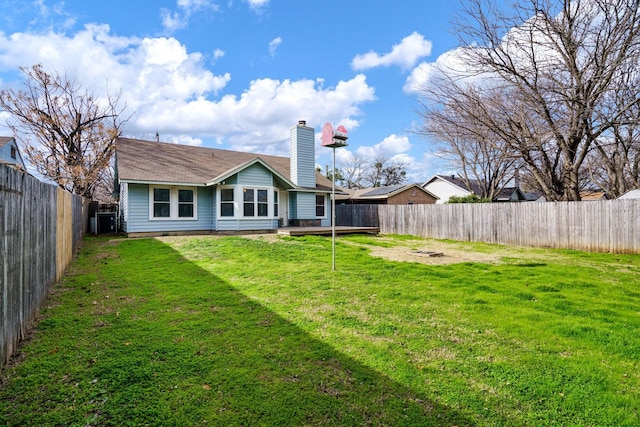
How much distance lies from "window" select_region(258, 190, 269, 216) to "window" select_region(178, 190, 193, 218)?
302cm

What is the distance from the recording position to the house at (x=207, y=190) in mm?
13766

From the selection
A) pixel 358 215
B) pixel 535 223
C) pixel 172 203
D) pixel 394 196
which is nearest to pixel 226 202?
pixel 172 203

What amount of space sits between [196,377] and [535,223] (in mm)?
13501

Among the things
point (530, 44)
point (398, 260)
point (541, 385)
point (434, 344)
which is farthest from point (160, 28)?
point (541, 385)

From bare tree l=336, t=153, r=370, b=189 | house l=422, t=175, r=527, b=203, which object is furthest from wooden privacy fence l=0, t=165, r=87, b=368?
bare tree l=336, t=153, r=370, b=189

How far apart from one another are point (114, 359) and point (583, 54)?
15.3 meters

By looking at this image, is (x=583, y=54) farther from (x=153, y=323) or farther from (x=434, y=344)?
(x=153, y=323)

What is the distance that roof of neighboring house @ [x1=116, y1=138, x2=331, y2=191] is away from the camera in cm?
1391

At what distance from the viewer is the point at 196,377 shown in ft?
8.91

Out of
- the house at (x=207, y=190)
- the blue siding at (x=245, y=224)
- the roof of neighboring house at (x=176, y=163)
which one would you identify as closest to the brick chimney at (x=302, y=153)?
the house at (x=207, y=190)

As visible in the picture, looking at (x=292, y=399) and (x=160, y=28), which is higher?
(x=160, y=28)

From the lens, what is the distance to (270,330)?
373 centimetres

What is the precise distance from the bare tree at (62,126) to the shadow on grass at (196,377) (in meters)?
19.2

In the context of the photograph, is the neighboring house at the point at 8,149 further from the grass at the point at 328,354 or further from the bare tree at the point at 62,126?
the grass at the point at 328,354
